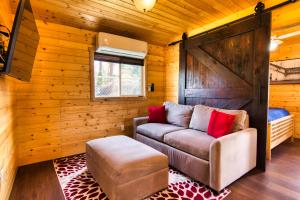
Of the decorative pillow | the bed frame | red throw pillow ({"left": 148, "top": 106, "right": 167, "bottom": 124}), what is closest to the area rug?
the decorative pillow

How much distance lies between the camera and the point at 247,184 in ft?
6.56

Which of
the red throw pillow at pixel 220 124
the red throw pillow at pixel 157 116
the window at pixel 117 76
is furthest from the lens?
the window at pixel 117 76

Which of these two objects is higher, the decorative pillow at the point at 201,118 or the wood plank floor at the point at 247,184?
the decorative pillow at the point at 201,118

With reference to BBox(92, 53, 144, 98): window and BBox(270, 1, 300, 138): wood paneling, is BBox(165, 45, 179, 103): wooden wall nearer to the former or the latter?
BBox(92, 53, 144, 98): window

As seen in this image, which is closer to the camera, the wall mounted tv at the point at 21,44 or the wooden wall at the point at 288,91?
the wall mounted tv at the point at 21,44

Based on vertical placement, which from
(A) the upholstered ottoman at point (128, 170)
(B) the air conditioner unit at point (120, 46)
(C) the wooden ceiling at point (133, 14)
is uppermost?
(C) the wooden ceiling at point (133, 14)

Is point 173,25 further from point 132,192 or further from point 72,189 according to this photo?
point 72,189

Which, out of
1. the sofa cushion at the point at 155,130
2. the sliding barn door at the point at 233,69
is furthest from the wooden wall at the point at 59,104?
the sliding barn door at the point at 233,69

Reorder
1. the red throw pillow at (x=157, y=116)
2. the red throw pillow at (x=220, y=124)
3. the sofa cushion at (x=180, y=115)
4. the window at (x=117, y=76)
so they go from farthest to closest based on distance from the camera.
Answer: the window at (x=117, y=76) < the red throw pillow at (x=157, y=116) < the sofa cushion at (x=180, y=115) < the red throw pillow at (x=220, y=124)

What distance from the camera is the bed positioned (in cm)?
276

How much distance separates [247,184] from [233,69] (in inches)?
66.3

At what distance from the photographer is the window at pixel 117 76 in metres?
3.30

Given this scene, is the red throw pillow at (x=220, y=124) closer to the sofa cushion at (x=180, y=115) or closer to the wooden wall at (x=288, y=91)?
the sofa cushion at (x=180, y=115)

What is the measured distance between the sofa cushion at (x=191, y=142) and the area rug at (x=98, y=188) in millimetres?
373
